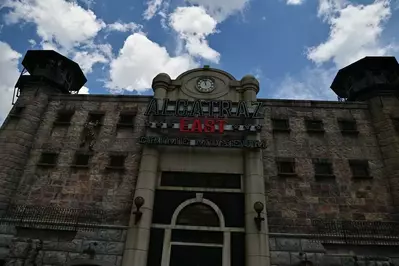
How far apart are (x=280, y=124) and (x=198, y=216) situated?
10.4 m

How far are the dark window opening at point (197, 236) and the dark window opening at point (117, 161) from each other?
6750mm

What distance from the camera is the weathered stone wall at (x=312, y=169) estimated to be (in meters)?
18.8

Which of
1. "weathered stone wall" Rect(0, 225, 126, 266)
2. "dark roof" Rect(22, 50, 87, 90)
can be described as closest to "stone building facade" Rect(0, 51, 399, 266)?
"weathered stone wall" Rect(0, 225, 126, 266)

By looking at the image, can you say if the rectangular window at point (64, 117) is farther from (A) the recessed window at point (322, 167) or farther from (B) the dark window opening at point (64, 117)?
(A) the recessed window at point (322, 167)

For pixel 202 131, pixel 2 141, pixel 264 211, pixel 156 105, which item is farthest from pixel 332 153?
pixel 2 141

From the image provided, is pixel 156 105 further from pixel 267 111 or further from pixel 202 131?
pixel 267 111

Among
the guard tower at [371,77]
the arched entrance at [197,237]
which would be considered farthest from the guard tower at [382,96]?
the arched entrance at [197,237]

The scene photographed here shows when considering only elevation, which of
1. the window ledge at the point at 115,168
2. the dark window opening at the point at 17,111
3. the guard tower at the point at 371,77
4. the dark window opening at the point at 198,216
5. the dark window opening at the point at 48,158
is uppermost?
the guard tower at the point at 371,77

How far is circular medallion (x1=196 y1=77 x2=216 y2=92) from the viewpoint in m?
23.3

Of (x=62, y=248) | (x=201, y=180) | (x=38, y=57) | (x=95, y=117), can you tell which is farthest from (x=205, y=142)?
(x=38, y=57)

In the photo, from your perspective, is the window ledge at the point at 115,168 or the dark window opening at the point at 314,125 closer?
the window ledge at the point at 115,168

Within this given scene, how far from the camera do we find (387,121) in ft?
70.7

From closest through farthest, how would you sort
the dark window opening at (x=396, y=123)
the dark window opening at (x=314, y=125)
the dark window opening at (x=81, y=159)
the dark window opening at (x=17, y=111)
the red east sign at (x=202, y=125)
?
the red east sign at (x=202, y=125), the dark window opening at (x=81, y=159), the dark window opening at (x=396, y=123), the dark window opening at (x=314, y=125), the dark window opening at (x=17, y=111)

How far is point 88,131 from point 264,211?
1530cm
